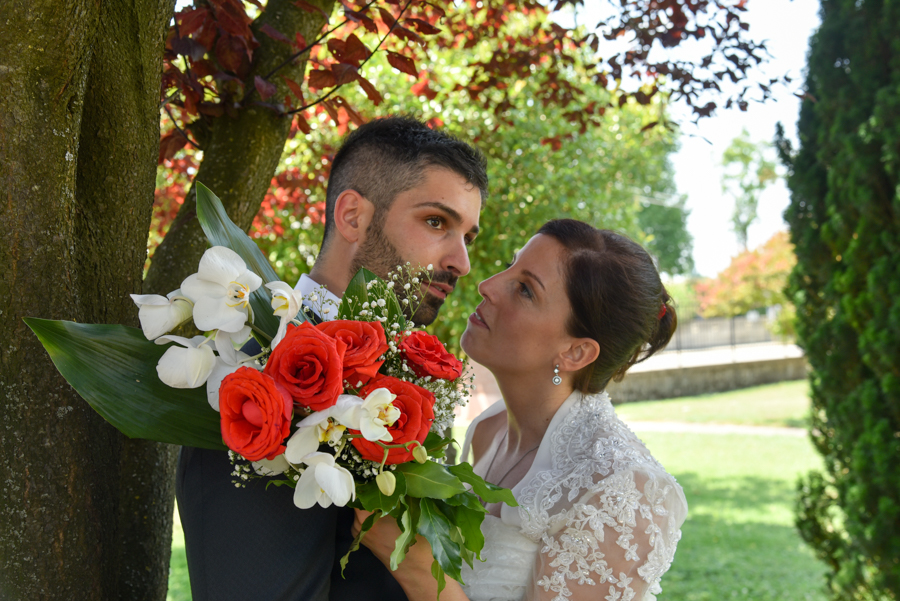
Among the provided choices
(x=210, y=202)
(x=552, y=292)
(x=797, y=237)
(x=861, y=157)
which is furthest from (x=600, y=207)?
(x=210, y=202)

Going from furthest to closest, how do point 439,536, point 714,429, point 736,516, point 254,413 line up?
1. point 714,429
2. point 736,516
3. point 439,536
4. point 254,413

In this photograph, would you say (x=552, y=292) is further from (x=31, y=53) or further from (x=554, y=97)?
(x=554, y=97)

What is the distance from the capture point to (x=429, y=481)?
1444 mm

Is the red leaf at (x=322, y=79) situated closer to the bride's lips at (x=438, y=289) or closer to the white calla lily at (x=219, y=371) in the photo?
the bride's lips at (x=438, y=289)

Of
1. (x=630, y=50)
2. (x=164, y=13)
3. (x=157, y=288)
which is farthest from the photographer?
(x=630, y=50)

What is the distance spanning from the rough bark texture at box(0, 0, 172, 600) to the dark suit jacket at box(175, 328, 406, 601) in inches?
10.2

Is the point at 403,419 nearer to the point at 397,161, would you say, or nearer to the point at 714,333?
the point at 397,161

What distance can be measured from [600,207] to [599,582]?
6.60 meters

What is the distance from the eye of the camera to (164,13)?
5.79ft

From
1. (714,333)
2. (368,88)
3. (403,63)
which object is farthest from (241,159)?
(714,333)

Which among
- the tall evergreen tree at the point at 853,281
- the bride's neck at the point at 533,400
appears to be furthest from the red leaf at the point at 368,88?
the tall evergreen tree at the point at 853,281

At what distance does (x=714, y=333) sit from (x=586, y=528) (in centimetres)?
2344

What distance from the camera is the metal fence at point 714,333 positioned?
22.6m

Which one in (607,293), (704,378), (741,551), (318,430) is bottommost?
(741,551)
